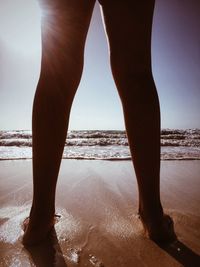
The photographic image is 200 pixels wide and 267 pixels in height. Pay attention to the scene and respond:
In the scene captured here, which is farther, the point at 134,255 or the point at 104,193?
Result: the point at 104,193

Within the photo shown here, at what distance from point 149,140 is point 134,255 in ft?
1.68

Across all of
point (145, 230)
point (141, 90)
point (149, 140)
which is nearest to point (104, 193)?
point (145, 230)

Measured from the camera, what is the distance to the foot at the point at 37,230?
1.06 meters

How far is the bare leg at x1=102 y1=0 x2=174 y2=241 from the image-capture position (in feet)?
3.80

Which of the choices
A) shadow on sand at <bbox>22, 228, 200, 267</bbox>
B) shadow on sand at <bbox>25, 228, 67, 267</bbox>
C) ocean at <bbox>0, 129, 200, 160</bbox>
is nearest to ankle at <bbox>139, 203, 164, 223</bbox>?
shadow on sand at <bbox>22, 228, 200, 267</bbox>

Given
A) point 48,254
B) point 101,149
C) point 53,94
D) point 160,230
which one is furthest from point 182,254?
point 101,149

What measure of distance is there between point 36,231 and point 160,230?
570 mm

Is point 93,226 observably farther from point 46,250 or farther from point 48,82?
point 48,82

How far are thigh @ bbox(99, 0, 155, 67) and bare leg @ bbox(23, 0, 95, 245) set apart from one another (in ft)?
0.37

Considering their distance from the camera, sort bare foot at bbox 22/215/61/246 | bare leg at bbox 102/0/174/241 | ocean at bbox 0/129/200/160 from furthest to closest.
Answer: ocean at bbox 0/129/200/160 → bare leg at bbox 102/0/174/241 → bare foot at bbox 22/215/61/246

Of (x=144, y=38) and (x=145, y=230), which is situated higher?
(x=144, y=38)

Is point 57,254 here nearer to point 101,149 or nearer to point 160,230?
point 160,230

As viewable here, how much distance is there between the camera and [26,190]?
1.93 meters

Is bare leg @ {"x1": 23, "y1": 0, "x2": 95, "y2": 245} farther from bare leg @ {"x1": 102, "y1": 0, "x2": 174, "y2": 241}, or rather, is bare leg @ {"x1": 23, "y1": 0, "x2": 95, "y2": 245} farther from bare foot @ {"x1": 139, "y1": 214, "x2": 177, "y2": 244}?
bare foot @ {"x1": 139, "y1": 214, "x2": 177, "y2": 244}
